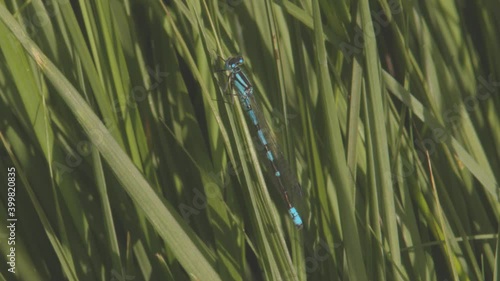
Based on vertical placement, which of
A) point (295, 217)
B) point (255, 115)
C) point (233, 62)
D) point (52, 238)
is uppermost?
point (233, 62)

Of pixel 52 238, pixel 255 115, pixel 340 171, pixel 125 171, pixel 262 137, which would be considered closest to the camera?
pixel 125 171

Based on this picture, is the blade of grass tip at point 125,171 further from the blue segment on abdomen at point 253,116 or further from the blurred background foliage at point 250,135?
the blue segment on abdomen at point 253,116

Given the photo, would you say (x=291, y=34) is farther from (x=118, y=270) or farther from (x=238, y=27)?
(x=118, y=270)

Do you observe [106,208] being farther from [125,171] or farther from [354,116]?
[354,116]

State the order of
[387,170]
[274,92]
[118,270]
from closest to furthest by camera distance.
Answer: [387,170], [118,270], [274,92]

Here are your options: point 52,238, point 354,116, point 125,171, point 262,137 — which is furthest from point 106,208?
point 354,116

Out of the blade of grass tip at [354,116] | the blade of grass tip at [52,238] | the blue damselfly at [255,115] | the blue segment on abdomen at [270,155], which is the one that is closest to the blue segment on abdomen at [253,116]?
the blue damselfly at [255,115]

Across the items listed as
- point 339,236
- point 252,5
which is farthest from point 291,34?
point 339,236
